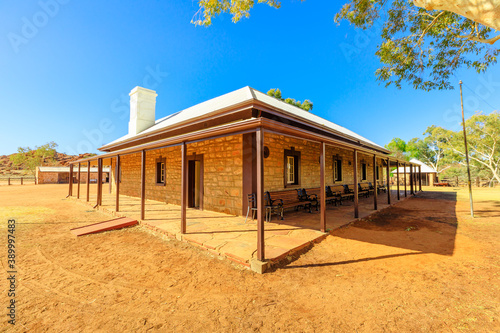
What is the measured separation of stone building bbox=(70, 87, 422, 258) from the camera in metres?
4.74

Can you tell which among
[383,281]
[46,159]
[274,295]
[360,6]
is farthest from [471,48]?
[46,159]

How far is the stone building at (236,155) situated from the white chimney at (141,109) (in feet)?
4.55

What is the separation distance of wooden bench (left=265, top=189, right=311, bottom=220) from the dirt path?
2281 mm

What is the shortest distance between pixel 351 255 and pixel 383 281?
1008 millimetres

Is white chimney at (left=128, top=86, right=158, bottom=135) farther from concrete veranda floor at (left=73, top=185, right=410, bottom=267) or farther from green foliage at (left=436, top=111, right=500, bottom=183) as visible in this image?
green foliage at (left=436, top=111, right=500, bottom=183)

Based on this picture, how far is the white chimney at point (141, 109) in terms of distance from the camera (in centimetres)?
1277

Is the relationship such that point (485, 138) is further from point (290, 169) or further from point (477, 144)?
point (290, 169)

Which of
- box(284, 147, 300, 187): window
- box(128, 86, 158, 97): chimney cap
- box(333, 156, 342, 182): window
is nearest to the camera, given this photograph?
box(284, 147, 300, 187): window

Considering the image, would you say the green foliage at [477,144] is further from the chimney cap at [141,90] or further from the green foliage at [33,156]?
the green foliage at [33,156]

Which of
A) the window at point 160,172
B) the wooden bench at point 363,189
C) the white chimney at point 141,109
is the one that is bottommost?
the wooden bench at point 363,189

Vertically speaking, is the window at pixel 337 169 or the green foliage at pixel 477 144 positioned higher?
the green foliage at pixel 477 144

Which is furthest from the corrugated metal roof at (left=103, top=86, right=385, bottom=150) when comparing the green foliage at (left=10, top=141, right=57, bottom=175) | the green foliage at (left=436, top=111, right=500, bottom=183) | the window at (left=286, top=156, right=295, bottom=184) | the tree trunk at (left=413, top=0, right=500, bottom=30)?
the green foliage at (left=10, top=141, right=57, bottom=175)

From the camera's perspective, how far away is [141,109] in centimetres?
1291

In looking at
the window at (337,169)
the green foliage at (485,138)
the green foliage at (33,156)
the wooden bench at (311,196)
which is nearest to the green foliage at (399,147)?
the green foliage at (485,138)
